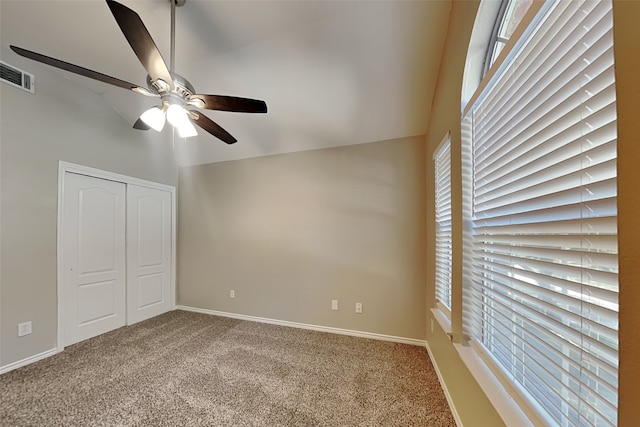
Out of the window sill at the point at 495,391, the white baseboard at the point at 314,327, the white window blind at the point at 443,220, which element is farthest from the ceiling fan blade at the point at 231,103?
the white baseboard at the point at 314,327

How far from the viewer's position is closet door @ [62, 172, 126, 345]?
257 centimetres

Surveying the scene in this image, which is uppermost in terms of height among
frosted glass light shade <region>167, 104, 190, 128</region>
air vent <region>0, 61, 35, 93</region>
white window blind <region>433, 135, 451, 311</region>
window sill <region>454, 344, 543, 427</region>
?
air vent <region>0, 61, 35, 93</region>

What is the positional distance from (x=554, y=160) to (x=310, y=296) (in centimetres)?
279

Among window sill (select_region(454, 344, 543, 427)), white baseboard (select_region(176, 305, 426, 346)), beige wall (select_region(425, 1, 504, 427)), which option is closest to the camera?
window sill (select_region(454, 344, 543, 427))

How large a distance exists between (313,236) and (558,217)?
2.52 m

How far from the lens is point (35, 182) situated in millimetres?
2316

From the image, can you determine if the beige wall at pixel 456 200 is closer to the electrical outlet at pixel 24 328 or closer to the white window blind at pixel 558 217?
the white window blind at pixel 558 217

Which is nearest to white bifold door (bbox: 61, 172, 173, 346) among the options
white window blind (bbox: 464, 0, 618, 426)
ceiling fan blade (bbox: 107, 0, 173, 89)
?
ceiling fan blade (bbox: 107, 0, 173, 89)

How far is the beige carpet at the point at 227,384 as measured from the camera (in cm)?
163

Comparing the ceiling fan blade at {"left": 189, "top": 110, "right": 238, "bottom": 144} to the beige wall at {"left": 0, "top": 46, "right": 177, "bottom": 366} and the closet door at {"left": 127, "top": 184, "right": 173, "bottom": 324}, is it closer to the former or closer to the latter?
the beige wall at {"left": 0, "top": 46, "right": 177, "bottom": 366}

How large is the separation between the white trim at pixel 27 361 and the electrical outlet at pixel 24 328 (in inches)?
9.1

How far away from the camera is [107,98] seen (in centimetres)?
288

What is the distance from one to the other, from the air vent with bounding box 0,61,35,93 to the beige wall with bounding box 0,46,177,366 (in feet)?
0.16

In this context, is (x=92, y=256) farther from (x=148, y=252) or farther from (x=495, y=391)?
(x=495, y=391)
